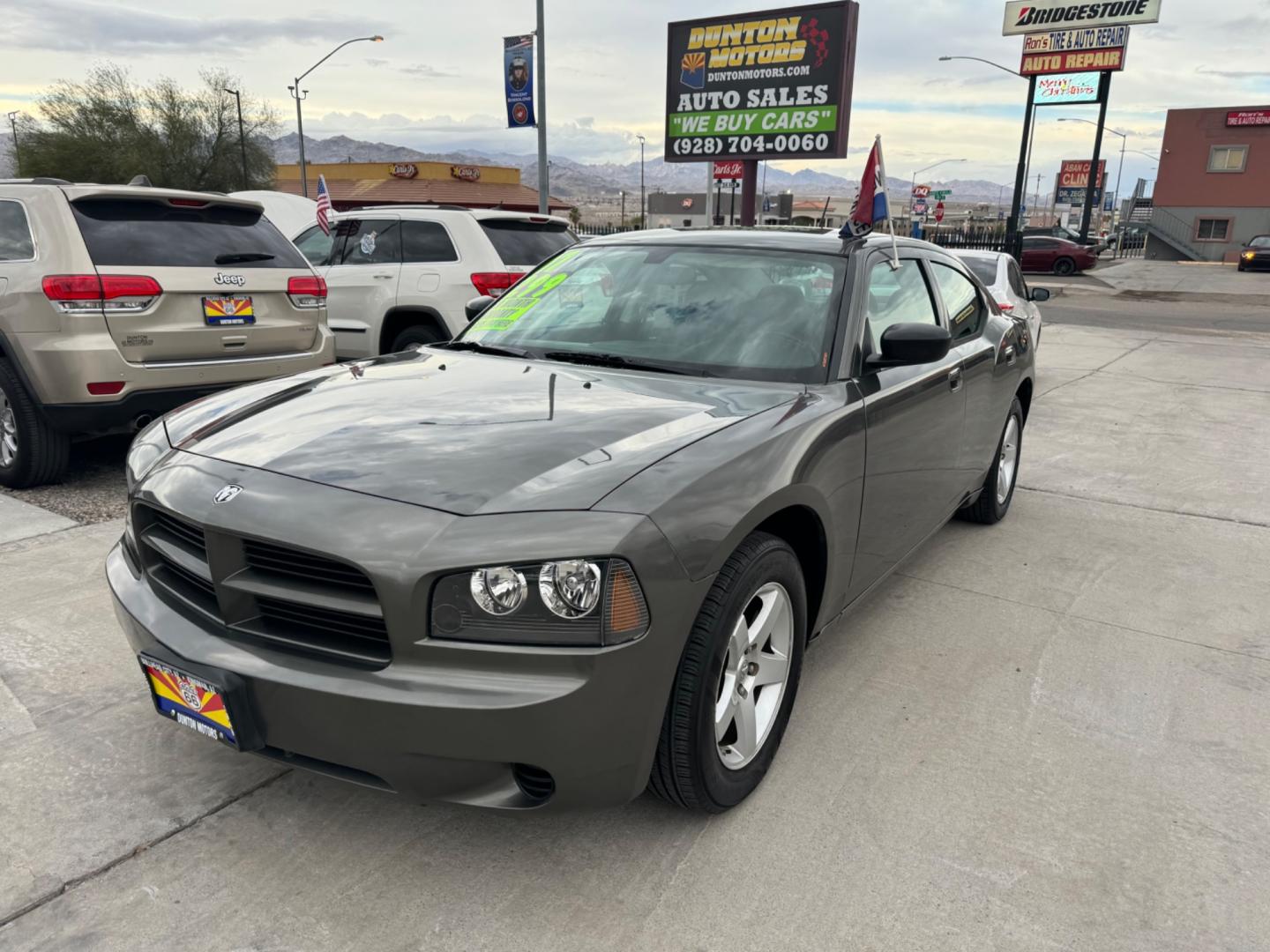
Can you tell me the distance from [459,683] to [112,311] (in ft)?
13.5

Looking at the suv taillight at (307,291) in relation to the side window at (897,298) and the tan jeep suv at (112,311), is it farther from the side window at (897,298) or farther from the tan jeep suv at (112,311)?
the side window at (897,298)

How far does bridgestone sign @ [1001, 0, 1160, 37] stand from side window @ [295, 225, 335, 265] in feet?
146

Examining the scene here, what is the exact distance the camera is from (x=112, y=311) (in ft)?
16.5

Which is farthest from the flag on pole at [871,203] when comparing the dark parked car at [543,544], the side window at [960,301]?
the side window at [960,301]

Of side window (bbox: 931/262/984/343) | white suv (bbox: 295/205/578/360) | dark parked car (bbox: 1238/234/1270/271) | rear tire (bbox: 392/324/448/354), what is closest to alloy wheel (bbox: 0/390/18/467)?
white suv (bbox: 295/205/578/360)

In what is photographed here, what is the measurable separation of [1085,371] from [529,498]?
11722mm

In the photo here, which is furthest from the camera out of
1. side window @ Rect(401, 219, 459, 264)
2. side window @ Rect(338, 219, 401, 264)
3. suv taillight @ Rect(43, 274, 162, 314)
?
side window @ Rect(338, 219, 401, 264)

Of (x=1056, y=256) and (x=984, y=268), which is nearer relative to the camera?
(x=984, y=268)

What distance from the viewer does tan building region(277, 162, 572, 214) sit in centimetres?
6134

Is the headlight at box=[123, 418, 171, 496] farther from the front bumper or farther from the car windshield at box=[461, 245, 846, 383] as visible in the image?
the car windshield at box=[461, 245, 846, 383]

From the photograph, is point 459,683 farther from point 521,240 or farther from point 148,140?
point 148,140

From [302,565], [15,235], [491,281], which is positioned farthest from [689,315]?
[491,281]

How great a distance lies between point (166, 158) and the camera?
5175 centimetres

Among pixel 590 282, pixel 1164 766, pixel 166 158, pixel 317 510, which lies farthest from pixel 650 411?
pixel 166 158
